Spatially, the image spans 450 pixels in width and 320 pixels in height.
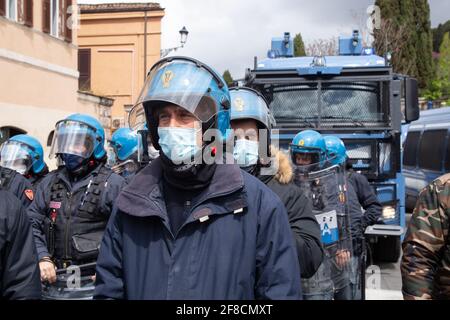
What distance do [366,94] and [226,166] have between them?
6.49 meters

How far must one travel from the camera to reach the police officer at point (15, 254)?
253 cm

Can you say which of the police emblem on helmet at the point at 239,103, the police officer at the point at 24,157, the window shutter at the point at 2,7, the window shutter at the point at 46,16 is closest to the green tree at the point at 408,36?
the window shutter at the point at 46,16

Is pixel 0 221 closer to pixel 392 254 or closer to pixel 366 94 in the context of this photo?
pixel 366 94

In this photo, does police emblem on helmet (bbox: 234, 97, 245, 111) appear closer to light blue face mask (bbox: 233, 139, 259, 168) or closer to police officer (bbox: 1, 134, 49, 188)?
light blue face mask (bbox: 233, 139, 259, 168)

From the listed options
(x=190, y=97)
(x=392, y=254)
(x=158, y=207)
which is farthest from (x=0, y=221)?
(x=392, y=254)

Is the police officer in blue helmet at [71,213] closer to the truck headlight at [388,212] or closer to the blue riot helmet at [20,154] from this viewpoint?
the blue riot helmet at [20,154]

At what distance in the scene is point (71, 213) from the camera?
443 cm

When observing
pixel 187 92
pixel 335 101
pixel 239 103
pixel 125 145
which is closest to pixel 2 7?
pixel 125 145

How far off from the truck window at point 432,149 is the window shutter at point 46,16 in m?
10.8

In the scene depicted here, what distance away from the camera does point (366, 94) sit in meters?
8.51

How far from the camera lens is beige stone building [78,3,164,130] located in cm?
2575

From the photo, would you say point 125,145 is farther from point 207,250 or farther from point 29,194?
point 207,250

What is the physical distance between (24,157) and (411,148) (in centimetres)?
1246

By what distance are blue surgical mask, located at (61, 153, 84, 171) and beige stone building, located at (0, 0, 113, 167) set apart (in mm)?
8570
